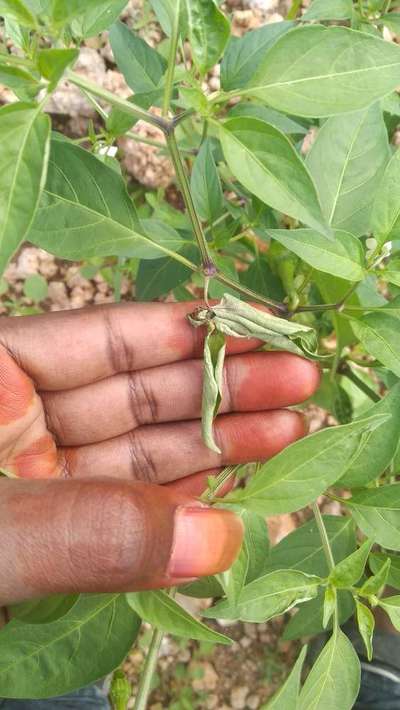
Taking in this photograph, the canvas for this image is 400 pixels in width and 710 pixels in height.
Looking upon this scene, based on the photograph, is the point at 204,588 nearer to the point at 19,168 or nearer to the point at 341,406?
the point at 341,406

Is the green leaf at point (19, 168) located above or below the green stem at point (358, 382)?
above

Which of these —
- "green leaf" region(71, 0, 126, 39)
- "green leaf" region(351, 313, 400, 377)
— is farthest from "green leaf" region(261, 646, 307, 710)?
"green leaf" region(71, 0, 126, 39)

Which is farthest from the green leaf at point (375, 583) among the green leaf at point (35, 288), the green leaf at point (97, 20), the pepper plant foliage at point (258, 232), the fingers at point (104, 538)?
the green leaf at point (35, 288)

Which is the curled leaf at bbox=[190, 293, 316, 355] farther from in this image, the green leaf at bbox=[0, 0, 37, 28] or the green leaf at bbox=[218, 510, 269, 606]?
the green leaf at bbox=[0, 0, 37, 28]

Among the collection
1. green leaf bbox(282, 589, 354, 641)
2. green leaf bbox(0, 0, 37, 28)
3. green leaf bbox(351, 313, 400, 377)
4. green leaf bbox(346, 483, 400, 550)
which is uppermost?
green leaf bbox(0, 0, 37, 28)

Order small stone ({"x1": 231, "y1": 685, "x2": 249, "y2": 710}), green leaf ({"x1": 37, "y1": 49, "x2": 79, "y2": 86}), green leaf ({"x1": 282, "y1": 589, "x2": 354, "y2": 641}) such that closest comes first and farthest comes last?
green leaf ({"x1": 37, "y1": 49, "x2": 79, "y2": 86}) → green leaf ({"x1": 282, "y1": 589, "x2": 354, "y2": 641}) → small stone ({"x1": 231, "y1": 685, "x2": 249, "y2": 710})

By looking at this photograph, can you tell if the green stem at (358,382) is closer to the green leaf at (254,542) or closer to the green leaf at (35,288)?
the green leaf at (254,542)

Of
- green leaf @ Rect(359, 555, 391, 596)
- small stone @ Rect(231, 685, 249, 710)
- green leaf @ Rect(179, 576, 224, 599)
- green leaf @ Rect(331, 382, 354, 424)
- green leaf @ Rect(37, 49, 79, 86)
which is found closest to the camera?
green leaf @ Rect(37, 49, 79, 86)
